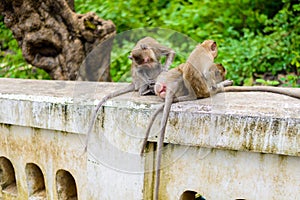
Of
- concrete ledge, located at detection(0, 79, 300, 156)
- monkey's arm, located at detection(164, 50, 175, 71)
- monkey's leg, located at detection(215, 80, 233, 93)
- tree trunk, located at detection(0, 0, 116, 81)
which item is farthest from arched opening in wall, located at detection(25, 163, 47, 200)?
tree trunk, located at detection(0, 0, 116, 81)

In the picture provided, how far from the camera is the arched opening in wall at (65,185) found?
1906 millimetres

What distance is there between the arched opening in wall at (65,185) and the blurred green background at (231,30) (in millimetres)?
1681

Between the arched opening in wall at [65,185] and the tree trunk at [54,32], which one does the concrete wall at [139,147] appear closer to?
the arched opening in wall at [65,185]

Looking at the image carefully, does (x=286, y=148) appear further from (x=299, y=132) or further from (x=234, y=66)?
(x=234, y=66)

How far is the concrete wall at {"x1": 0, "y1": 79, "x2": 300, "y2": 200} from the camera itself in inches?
55.4

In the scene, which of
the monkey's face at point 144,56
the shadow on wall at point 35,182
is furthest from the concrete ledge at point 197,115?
the shadow on wall at point 35,182

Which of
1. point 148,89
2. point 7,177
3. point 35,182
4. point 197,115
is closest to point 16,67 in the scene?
point 7,177

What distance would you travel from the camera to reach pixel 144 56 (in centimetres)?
177

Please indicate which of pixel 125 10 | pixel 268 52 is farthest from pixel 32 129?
pixel 125 10

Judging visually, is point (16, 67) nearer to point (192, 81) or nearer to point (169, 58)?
point (169, 58)

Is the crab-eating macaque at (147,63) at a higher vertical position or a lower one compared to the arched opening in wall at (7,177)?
higher

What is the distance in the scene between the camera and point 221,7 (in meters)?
4.95

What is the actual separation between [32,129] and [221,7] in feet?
12.0

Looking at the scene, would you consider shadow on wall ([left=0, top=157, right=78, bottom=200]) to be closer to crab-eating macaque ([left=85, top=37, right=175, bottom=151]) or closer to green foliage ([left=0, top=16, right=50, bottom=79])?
crab-eating macaque ([left=85, top=37, right=175, bottom=151])
